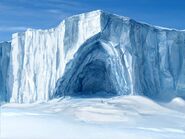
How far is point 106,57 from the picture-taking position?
65.8ft

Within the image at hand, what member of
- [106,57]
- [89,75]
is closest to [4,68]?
[89,75]

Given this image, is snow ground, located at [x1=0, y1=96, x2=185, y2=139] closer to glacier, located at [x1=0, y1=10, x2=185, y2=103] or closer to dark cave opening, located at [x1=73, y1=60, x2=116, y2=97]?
glacier, located at [x1=0, y1=10, x2=185, y2=103]

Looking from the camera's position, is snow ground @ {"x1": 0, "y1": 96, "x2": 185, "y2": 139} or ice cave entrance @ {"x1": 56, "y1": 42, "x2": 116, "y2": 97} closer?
snow ground @ {"x1": 0, "y1": 96, "x2": 185, "y2": 139}

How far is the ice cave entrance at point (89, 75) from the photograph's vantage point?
19631 millimetres

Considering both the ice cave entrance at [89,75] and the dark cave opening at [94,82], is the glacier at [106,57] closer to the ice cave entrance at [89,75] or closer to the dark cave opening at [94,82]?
the ice cave entrance at [89,75]

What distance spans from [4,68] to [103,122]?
1181 centimetres

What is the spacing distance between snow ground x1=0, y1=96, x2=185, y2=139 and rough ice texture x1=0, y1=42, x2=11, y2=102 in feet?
25.7

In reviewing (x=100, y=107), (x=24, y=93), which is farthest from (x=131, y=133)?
(x=24, y=93)

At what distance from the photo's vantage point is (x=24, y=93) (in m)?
21.3

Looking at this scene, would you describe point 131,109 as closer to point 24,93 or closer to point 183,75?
point 183,75

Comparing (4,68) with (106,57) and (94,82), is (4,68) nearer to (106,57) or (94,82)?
(94,82)

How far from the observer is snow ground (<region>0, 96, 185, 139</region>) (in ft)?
31.6

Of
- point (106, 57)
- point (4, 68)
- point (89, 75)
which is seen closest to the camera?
point (106, 57)

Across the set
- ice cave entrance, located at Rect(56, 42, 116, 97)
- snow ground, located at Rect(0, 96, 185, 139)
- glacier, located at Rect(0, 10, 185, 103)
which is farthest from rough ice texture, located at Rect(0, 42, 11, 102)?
snow ground, located at Rect(0, 96, 185, 139)
